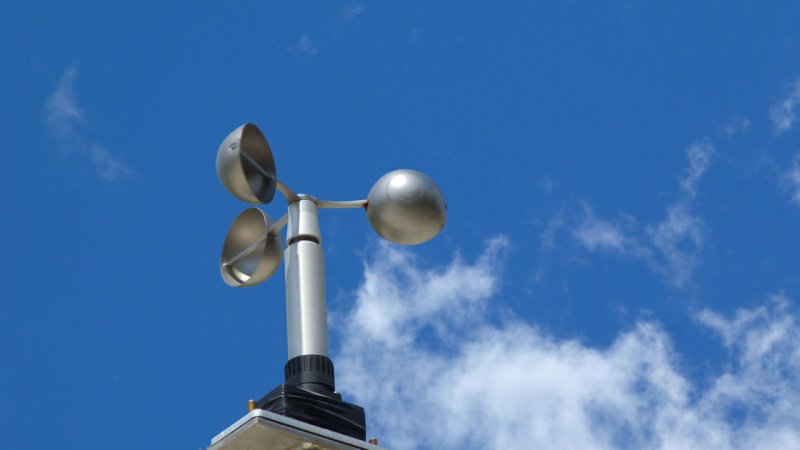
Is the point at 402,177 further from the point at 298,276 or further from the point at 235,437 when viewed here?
the point at 235,437

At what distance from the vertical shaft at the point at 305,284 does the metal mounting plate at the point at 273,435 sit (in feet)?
3.66

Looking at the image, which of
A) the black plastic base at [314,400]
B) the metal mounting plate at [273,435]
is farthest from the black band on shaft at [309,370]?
the metal mounting plate at [273,435]

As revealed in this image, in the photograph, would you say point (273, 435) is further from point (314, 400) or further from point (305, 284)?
point (305, 284)

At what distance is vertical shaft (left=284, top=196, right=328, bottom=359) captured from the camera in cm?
1117

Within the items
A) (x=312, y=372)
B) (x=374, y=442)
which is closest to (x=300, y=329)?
(x=312, y=372)

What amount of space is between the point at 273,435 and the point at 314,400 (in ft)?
2.30

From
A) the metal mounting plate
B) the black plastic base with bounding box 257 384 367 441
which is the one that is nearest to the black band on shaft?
the black plastic base with bounding box 257 384 367 441

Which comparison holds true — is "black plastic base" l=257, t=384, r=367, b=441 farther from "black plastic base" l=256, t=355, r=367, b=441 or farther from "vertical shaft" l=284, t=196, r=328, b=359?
"vertical shaft" l=284, t=196, r=328, b=359

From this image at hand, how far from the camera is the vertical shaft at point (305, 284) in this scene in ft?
36.7

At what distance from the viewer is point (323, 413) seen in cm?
1038

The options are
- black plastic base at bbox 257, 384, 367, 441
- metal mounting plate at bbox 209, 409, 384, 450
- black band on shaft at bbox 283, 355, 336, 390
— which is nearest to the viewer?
metal mounting plate at bbox 209, 409, 384, 450

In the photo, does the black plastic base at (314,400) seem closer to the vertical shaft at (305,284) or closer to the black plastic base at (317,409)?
the black plastic base at (317,409)

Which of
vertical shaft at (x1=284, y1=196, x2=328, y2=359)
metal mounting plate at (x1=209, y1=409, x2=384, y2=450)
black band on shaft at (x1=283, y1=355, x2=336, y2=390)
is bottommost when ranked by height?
metal mounting plate at (x1=209, y1=409, x2=384, y2=450)

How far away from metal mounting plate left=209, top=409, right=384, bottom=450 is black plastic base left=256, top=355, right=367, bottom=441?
0.21m
